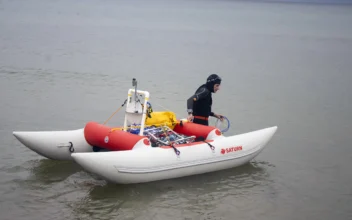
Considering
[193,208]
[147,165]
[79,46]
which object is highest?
[79,46]

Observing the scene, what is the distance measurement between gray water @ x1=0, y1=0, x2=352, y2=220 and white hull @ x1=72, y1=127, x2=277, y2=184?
0.34m

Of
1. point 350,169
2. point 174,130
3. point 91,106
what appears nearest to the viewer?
point 174,130

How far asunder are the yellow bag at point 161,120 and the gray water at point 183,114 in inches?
43.6

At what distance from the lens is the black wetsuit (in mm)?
10258

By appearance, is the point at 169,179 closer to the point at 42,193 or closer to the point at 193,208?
the point at 193,208

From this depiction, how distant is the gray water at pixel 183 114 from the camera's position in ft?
28.7

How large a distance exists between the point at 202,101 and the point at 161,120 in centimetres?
98

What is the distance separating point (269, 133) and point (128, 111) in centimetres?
309

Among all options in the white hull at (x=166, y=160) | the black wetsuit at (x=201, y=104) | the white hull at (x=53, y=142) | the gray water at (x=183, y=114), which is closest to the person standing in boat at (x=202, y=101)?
the black wetsuit at (x=201, y=104)

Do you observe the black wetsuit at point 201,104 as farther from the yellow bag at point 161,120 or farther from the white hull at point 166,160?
the white hull at point 166,160

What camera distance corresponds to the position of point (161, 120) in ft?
32.4

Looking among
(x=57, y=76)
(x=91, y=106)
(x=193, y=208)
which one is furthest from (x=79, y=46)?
(x=193, y=208)

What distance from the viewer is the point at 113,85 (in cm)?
1795

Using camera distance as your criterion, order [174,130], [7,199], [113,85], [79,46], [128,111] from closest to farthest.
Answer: [7,199] < [128,111] < [174,130] < [113,85] < [79,46]
